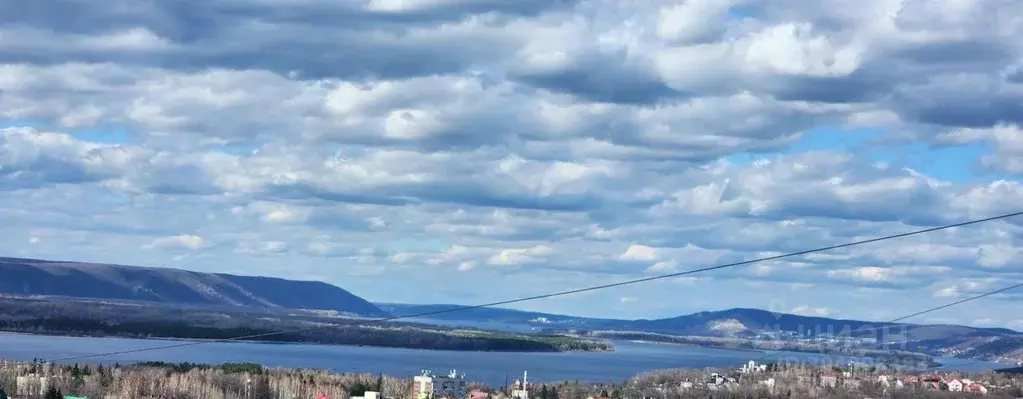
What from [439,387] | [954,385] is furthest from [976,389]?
[439,387]

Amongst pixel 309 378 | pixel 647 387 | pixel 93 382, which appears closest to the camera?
pixel 93 382

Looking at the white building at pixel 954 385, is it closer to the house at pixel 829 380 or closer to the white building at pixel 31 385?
the house at pixel 829 380

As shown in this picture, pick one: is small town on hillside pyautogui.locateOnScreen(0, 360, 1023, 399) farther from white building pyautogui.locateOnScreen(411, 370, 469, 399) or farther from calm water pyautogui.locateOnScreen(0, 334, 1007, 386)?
calm water pyautogui.locateOnScreen(0, 334, 1007, 386)

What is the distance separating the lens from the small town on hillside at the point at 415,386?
245ft

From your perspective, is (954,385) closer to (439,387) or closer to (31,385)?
(439,387)

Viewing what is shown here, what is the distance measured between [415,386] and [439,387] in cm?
349

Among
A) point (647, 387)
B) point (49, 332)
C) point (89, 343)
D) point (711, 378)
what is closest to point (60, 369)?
point (647, 387)

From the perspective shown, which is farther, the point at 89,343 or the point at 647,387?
the point at 89,343

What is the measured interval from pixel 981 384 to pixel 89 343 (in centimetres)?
10794

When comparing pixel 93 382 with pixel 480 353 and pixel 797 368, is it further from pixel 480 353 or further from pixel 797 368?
pixel 480 353

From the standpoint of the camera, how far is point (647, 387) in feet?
328

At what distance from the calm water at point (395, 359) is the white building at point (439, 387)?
63.0 ft

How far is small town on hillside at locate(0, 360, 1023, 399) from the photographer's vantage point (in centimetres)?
7456

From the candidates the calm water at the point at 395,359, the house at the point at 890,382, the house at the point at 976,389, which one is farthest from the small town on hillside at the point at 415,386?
the calm water at the point at 395,359
